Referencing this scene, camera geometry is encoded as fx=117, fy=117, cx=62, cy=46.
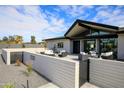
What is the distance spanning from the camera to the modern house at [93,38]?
1154cm

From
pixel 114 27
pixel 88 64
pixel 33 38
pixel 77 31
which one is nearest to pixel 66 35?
pixel 77 31

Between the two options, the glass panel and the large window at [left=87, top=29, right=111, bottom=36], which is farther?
the large window at [left=87, top=29, right=111, bottom=36]

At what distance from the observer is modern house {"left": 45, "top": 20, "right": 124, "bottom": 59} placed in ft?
37.9

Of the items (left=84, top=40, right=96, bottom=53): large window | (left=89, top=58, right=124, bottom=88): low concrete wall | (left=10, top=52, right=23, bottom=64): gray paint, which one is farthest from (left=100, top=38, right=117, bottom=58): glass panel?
(left=10, top=52, right=23, bottom=64): gray paint

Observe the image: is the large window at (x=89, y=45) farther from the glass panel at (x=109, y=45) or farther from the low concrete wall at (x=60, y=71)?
the low concrete wall at (x=60, y=71)

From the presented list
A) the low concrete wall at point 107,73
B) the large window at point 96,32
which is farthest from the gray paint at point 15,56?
the low concrete wall at point 107,73

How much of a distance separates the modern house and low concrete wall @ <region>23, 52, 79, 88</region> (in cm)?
664

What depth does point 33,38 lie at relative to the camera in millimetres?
53062

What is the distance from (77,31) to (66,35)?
188cm

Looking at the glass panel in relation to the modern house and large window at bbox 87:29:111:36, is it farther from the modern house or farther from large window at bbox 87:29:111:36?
large window at bbox 87:29:111:36

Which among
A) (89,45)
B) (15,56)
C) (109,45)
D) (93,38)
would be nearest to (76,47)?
(89,45)

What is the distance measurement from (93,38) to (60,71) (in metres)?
8.98

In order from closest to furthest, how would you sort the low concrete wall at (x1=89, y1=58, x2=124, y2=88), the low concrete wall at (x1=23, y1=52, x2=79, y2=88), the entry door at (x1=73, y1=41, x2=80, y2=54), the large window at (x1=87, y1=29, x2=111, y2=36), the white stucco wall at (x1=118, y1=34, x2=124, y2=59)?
1. the low concrete wall at (x1=89, y1=58, x2=124, y2=88)
2. the low concrete wall at (x1=23, y1=52, x2=79, y2=88)
3. the white stucco wall at (x1=118, y1=34, x2=124, y2=59)
4. the large window at (x1=87, y1=29, x2=111, y2=36)
5. the entry door at (x1=73, y1=41, x2=80, y2=54)

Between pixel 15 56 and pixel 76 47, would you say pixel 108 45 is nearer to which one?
pixel 76 47
